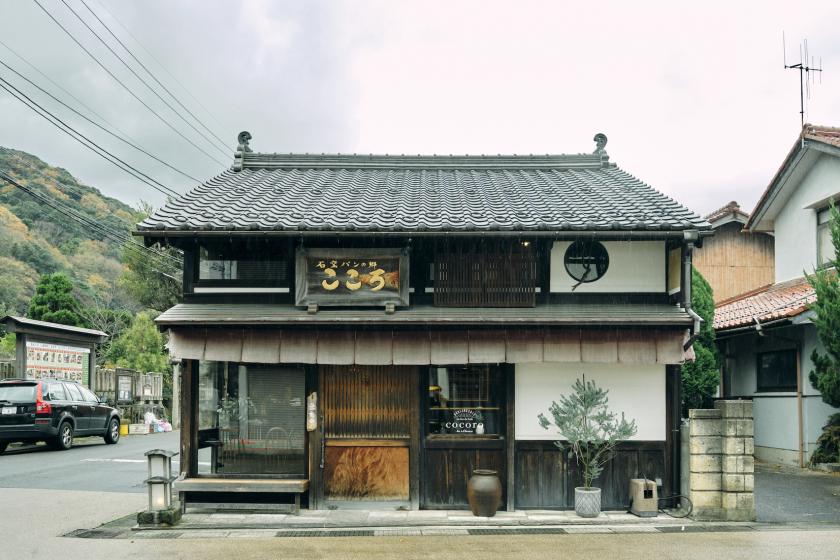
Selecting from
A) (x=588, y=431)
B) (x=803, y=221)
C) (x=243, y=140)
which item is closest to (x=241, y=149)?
(x=243, y=140)

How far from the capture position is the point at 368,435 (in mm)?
11828

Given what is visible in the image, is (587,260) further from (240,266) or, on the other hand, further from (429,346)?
(240,266)

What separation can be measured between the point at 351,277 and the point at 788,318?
10203 millimetres

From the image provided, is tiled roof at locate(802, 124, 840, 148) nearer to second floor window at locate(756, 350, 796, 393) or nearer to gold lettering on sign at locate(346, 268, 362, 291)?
second floor window at locate(756, 350, 796, 393)

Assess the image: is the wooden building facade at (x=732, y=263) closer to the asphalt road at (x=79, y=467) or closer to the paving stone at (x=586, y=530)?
the paving stone at (x=586, y=530)

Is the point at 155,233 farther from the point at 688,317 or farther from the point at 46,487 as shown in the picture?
the point at 688,317

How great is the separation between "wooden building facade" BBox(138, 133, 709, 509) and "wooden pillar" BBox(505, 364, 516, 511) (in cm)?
3

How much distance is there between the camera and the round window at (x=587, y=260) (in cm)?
1205

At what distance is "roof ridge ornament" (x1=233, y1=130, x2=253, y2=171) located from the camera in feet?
50.8

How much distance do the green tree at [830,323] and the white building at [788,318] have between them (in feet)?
3.85

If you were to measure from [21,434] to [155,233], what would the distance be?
33.4ft

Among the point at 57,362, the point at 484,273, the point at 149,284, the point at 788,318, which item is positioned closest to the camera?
the point at 484,273

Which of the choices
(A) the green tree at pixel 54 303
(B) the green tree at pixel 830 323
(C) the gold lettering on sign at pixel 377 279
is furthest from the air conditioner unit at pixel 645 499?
(A) the green tree at pixel 54 303

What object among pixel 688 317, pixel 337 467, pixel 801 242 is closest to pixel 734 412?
pixel 688 317
